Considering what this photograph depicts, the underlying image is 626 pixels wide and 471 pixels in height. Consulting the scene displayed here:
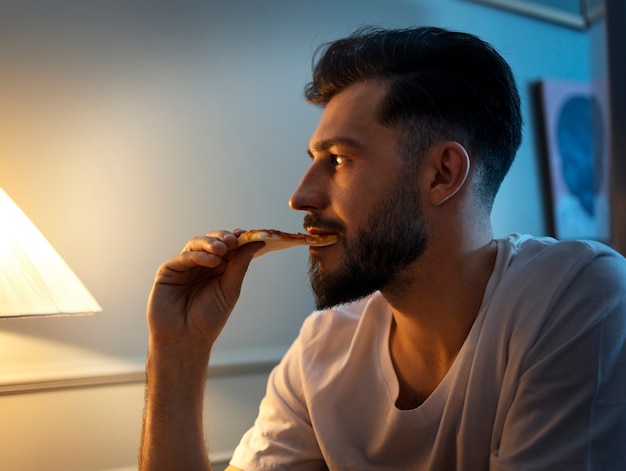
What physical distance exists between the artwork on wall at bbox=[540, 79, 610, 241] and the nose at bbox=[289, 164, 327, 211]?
4.84 feet

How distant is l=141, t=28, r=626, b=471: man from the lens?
1.08 metres

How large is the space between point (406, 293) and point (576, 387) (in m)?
0.35

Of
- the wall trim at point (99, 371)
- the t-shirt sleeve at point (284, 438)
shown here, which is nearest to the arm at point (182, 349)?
the t-shirt sleeve at point (284, 438)

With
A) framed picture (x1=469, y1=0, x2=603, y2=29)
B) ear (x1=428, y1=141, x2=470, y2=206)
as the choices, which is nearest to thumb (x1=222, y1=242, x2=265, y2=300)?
ear (x1=428, y1=141, x2=470, y2=206)

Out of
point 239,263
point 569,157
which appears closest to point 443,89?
point 239,263

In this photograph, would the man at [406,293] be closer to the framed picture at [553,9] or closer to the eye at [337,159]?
the eye at [337,159]

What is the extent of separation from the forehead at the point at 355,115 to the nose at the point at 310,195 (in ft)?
0.24

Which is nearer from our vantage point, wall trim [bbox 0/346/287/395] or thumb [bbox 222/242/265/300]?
thumb [bbox 222/242/265/300]

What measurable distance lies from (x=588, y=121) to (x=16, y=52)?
80.4 inches

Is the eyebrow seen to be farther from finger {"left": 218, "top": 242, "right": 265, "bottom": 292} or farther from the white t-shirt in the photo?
the white t-shirt

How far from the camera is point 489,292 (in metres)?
1.17

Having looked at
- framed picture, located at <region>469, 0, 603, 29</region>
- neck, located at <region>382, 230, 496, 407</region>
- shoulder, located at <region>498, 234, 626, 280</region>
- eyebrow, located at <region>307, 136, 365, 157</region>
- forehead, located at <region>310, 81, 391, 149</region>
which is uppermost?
framed picture, located at <region>469, 0, 603, 29</region>

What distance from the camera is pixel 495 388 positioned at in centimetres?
110

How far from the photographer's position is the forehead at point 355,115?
1.23 meters
